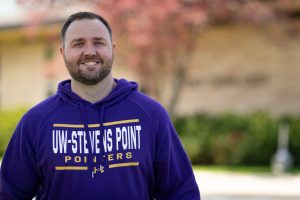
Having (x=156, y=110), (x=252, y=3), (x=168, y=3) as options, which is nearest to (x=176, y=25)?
(x=168, y=3)

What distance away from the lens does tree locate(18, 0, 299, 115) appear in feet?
50.4

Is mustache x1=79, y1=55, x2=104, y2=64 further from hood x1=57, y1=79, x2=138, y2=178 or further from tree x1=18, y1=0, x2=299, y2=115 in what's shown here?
tree x1=18, y1=0, x2=299, y2=115

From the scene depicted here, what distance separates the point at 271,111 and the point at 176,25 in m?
4.31

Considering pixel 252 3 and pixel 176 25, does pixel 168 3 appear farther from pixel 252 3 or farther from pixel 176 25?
pixel 252 3

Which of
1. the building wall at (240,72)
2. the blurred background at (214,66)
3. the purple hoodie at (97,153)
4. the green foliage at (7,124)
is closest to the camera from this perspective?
the purple hoodie at (97,153)

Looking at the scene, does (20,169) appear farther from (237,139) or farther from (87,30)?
(237,139)

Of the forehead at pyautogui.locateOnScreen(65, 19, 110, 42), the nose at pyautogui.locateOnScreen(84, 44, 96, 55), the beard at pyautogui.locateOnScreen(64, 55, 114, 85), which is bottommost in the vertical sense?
the beard at pyautogui.locateOnScreen(64, 55, 114, 85)

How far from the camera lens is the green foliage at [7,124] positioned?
20.0 meters

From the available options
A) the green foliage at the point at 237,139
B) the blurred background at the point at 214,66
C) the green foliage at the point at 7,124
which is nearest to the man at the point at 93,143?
the blurred background at the point at 214,66

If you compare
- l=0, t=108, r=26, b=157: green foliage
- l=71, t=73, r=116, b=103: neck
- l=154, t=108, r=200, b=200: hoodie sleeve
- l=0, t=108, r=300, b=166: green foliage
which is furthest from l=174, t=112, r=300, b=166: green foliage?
l=71, t=73, r=116, b=103: neck

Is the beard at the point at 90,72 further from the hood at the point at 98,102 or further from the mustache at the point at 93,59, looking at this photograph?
the hood at the point at 98,102

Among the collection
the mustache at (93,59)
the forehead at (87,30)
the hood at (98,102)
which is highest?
the forehead at (87,30)

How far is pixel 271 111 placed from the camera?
18516 mm

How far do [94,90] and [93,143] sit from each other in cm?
27
